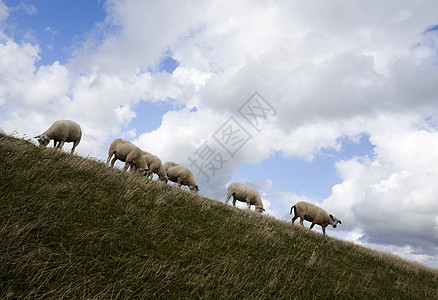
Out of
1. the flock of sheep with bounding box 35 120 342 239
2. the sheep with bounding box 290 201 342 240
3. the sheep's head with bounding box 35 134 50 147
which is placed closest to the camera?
the sheep's head with bounding box 35 134 50 147

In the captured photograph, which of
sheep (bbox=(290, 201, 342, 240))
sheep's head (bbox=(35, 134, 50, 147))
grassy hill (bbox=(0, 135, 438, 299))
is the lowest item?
grassy hill (bbox=(0, 135, 438, 299))

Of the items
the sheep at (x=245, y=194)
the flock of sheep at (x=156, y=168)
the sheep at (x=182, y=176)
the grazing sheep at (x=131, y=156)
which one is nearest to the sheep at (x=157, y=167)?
the flock of sheep at (x=156, y=168)

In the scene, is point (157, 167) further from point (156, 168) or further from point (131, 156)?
point (131, 156)

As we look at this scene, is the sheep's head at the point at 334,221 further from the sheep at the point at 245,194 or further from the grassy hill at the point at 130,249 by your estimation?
the grassy hill at the point at 130,249

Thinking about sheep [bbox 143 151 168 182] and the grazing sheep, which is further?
sheep [bbox 143 151 168 182]

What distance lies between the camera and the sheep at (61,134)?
15040 mm

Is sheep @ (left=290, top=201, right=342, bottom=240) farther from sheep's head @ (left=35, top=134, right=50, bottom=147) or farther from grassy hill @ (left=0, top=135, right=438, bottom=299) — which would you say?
sheep's head @ (left=35, top=134, right=50, bottom=147)

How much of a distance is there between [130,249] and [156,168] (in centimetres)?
1410

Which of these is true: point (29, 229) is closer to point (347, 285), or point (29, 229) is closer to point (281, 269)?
point (281, 269)

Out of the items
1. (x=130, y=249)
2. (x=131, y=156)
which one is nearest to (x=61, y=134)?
(x=131, y=156)

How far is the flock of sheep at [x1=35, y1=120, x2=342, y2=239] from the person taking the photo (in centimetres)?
1587

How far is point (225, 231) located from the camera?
359 inches

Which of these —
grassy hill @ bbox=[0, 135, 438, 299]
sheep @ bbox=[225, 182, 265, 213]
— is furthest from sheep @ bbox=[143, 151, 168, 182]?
grassy hill @ bbox=[0, 135, 438, 299]

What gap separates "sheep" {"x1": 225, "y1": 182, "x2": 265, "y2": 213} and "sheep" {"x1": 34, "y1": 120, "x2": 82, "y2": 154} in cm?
1203
